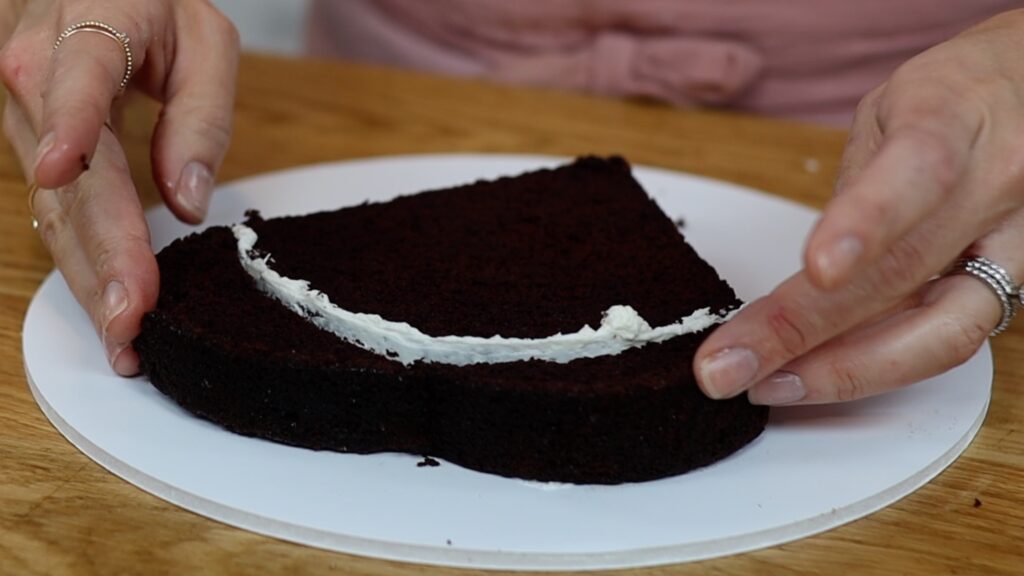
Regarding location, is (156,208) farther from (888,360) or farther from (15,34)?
(888,360)

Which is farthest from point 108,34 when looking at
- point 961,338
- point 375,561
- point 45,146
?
point 961,338

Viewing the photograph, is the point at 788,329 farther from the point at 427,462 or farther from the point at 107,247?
the point at 107,247

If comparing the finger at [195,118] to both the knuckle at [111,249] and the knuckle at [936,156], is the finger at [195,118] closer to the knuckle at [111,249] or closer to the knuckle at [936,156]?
the knuckle at [111,249]

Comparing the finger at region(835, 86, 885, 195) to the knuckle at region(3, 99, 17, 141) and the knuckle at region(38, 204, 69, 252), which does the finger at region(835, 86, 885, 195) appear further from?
the knuckle at region(3, 99, 17, 141)

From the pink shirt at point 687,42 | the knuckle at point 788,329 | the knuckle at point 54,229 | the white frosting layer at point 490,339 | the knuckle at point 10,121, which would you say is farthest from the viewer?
the pink shirt at point 687,42

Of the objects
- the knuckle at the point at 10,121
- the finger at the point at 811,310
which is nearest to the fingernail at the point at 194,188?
the knuckle at the point at 10,121

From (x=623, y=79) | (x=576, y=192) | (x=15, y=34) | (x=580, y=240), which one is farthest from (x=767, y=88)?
(x=15, y=34)
